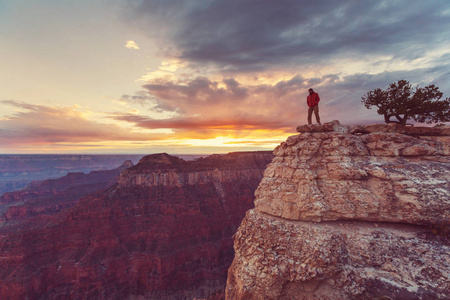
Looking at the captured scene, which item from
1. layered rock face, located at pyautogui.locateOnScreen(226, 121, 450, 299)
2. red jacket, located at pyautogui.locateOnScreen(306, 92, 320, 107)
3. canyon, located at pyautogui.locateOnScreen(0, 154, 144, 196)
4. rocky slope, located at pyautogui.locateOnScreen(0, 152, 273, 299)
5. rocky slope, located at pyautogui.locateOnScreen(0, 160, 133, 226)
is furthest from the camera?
canyon, located at pyautogui.locateOnScreen(0, 154, 144, 196)

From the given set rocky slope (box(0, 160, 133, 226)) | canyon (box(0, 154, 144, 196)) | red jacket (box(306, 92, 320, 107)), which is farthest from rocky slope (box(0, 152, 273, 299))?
canyon (box(0, 154, 144, 196))

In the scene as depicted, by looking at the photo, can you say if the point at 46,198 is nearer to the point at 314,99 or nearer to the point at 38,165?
the point at 314,99

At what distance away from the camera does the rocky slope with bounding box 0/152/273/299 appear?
30.6 m

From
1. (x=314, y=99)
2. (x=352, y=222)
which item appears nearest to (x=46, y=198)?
(x=314, y=99)

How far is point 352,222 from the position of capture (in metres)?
9.14

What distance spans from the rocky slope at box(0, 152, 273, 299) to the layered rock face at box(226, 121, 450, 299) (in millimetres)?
30372

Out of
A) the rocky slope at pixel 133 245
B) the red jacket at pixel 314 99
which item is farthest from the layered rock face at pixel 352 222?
the rocky slope at pixel 133 245

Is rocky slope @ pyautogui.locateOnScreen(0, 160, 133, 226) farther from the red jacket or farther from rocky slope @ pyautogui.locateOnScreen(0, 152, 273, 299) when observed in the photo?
the red jacket

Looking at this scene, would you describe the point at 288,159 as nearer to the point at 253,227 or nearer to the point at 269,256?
the point at 253,227

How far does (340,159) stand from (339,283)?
5813 mm

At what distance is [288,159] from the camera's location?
11094 mm

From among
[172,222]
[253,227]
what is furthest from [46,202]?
[253,227]

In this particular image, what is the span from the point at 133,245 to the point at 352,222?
135 feet

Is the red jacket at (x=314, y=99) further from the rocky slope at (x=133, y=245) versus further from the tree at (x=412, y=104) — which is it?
the rocky slope at (x=133, y=245)
